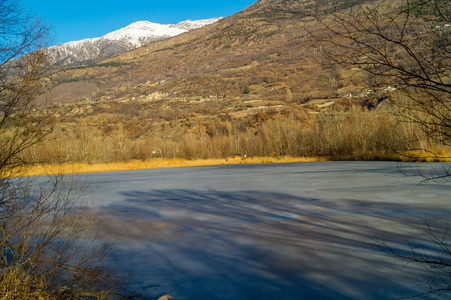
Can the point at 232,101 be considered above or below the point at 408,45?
above

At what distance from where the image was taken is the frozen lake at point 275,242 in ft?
12.0

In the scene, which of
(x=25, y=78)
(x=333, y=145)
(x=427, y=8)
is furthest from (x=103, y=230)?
(x=333, y=145)

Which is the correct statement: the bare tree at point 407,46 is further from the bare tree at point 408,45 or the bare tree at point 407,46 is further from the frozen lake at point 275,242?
the frozen lake at point 275,242

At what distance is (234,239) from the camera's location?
5660 millimetres

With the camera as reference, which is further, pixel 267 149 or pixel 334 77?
pixel 334 77

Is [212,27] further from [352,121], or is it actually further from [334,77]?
[352,121]

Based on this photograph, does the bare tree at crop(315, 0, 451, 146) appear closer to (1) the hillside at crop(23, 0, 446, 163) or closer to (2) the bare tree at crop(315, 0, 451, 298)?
(2) the bare tree at crop(315, 0, 451, 298)

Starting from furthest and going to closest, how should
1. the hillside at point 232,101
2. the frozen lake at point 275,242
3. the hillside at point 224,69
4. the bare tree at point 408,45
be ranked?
1. the hillside at point 224,69
2. the hillside at point 232,101
3. the frozen lake at point 275,242
4. the bare tree at point 408,45

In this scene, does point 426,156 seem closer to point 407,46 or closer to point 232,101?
point 407,46

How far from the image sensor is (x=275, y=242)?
17.6 ft

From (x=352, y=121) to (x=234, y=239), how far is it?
35008mm

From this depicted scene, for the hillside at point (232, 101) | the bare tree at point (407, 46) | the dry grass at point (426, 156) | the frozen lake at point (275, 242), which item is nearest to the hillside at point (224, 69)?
the hillside at point (232, 101)

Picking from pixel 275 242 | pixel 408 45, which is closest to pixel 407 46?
pixel 408 45

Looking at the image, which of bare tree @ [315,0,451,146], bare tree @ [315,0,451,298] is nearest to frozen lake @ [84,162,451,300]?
bare tree @ [315,0,451,298]
